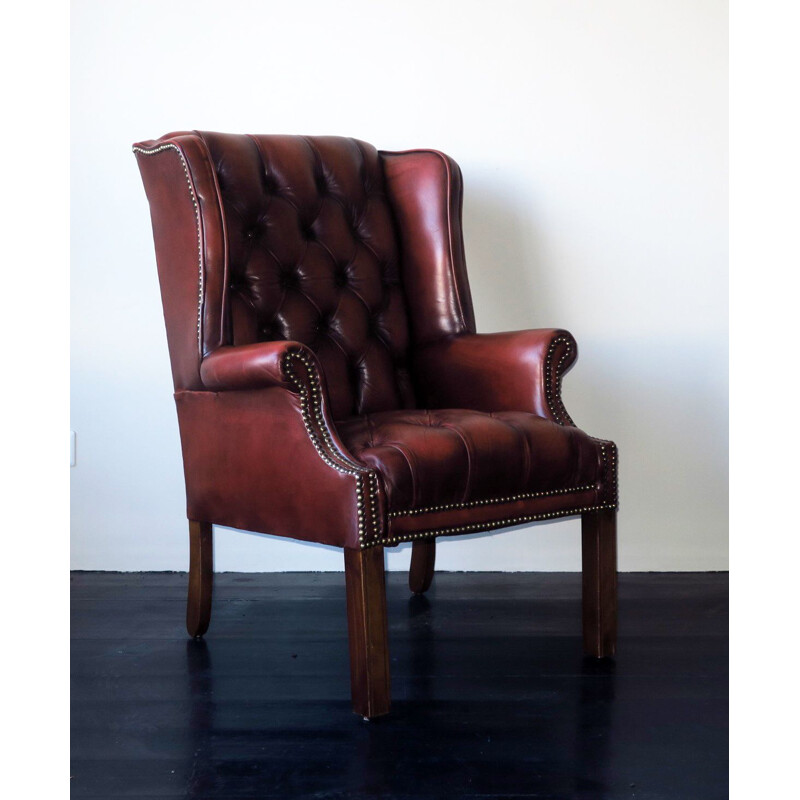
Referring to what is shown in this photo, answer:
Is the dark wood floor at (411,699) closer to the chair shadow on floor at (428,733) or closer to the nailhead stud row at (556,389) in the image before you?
the chair shadow on floor at (428,733)

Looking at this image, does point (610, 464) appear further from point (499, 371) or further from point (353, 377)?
point (353, 377)

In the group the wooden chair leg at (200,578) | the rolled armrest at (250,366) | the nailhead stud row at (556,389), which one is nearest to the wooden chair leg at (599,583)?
the nailhead stud row at (556,389)

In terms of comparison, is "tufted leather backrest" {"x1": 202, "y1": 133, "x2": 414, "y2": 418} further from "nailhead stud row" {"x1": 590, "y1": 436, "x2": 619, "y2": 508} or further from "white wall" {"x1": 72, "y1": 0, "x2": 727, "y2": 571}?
"nailhead stud row" {"x1": 590, "y1": 436, "x2": 619, "y2": 508}

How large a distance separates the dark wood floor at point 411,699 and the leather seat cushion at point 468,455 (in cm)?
41

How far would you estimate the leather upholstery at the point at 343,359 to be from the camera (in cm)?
170

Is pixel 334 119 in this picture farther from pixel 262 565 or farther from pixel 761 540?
pixel 761 540

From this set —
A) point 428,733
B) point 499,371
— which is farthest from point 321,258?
point 428,733

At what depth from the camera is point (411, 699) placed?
1.76 metres

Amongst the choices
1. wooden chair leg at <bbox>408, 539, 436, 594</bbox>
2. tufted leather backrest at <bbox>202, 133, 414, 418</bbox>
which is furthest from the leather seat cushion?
wooden chair leg at <bbox>408, 539, 436, 594</bbox>

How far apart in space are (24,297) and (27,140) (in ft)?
0.31

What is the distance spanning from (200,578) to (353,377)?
62 centimetres

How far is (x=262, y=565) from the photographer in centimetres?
282

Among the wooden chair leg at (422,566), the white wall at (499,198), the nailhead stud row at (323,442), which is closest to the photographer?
the nailhead stud row at (323,442)

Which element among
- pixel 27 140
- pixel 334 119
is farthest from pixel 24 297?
pixel 334 119
